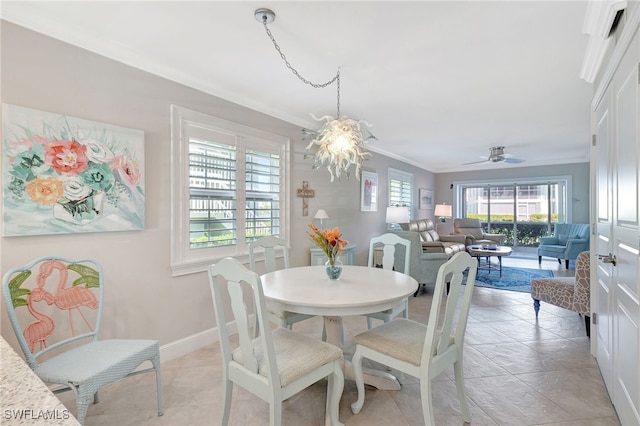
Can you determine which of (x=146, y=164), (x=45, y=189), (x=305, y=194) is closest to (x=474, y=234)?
(x=305, y=194)

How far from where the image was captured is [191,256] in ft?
9.13

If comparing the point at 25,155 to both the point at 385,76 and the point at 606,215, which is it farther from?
the point at 606,215

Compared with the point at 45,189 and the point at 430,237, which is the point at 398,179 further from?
the point at 45,189

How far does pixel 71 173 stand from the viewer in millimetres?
2027

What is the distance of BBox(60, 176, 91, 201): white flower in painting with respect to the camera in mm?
2004

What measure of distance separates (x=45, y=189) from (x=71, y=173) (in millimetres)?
172

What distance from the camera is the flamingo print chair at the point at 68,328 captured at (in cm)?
156

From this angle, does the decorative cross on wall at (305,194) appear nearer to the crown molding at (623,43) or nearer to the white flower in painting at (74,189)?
the white flower in painting at (74,189)

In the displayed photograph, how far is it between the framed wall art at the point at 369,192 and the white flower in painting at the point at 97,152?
384 centimetres

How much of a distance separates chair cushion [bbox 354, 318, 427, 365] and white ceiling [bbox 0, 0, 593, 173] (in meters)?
1.92

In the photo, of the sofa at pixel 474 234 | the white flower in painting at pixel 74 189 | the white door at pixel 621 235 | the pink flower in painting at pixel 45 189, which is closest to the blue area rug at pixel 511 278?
the sofa at pixel 474 234

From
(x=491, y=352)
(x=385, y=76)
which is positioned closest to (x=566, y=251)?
(x=491, y=352)

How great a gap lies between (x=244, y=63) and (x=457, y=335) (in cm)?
249

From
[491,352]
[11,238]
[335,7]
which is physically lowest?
[491,352]
